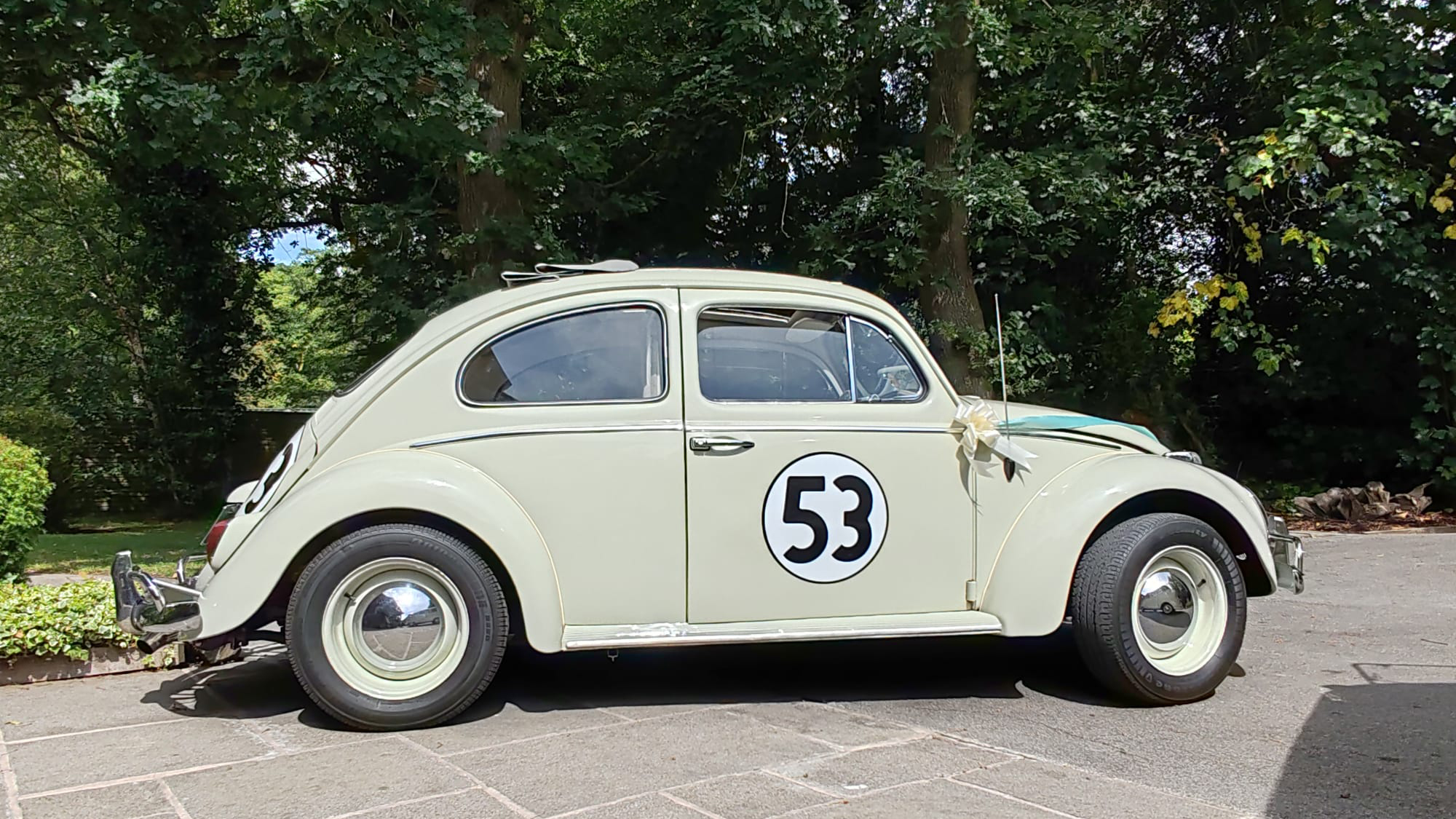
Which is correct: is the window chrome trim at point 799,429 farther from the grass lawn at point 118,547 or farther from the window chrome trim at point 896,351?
A: the grass lawn at point 118,547

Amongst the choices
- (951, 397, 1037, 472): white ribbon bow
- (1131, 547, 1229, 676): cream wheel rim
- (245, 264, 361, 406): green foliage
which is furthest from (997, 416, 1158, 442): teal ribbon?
(245, 264, 361, 406): green foliage

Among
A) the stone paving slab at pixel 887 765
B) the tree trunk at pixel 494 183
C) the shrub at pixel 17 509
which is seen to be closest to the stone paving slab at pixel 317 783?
the stone paving slab at pixel 887 765

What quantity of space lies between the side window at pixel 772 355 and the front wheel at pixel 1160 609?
1.36 metres

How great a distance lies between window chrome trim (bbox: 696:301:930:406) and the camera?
14.4 ft

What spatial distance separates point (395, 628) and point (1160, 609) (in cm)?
327

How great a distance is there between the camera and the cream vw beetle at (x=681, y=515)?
4.02 m

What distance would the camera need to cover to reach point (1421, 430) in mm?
12484

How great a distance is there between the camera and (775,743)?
384 cm

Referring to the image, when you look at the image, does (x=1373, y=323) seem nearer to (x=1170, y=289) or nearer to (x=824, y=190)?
(x=1170, y=289)

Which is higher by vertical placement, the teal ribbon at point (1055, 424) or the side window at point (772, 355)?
the side window at point (772, 355)

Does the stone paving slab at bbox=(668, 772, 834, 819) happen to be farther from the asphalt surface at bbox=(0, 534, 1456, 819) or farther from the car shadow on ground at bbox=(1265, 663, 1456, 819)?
the car shadow on ground at bbox=(1265, 663, 1456, 819)

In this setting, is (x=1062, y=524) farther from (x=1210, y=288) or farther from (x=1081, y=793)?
(x=1210, y=288)

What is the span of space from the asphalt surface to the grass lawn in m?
4.40

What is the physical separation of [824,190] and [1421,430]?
8.06 metres
